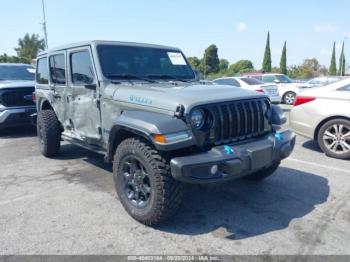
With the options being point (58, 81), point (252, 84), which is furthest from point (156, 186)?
point (252, 84)

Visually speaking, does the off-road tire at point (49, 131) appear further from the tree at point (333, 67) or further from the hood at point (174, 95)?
the tree at point (333, 67)

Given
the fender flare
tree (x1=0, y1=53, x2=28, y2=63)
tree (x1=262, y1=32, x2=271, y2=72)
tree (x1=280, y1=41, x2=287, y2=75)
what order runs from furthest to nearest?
tree (x1=280, y1=41, x2=287, y2=75)
tree (x1=262, y1=32, x2=271, y2=72)
tree (x1=0, y1=53, x2=28, y2=63)
the fender flare

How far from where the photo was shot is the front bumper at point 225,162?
2893mm

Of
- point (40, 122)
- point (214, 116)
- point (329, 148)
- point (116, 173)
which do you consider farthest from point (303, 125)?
point (40, 122)

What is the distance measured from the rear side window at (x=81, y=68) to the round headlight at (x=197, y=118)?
1.73m

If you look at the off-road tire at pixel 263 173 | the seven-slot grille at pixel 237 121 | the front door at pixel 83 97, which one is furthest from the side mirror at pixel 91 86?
the off-road tire at pixel 263 173

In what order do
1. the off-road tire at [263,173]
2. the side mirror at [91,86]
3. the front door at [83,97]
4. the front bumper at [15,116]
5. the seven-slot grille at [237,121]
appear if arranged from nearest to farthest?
the seven-slot grille at [237,121]
the side mirror at [91,86]
the front door at [83,97]
the off-road tire at [263,173]
the front bumper at [15,116]

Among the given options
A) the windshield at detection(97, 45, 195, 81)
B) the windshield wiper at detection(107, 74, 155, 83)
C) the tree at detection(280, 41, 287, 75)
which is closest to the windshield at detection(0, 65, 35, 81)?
the windshield at detection(97, 45, 195, 81)

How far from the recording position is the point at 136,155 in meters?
3.28

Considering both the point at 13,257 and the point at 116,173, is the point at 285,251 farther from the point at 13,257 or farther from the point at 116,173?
the point at 13,257

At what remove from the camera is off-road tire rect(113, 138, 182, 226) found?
10.1ft

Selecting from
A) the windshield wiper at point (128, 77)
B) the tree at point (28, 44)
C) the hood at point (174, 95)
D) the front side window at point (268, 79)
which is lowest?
the front side window at point (268, 79)

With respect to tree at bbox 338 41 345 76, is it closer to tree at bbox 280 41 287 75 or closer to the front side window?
tree at bbox 280 41 287 75

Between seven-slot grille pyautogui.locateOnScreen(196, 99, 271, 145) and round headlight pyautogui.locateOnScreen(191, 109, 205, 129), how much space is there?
0.09m
